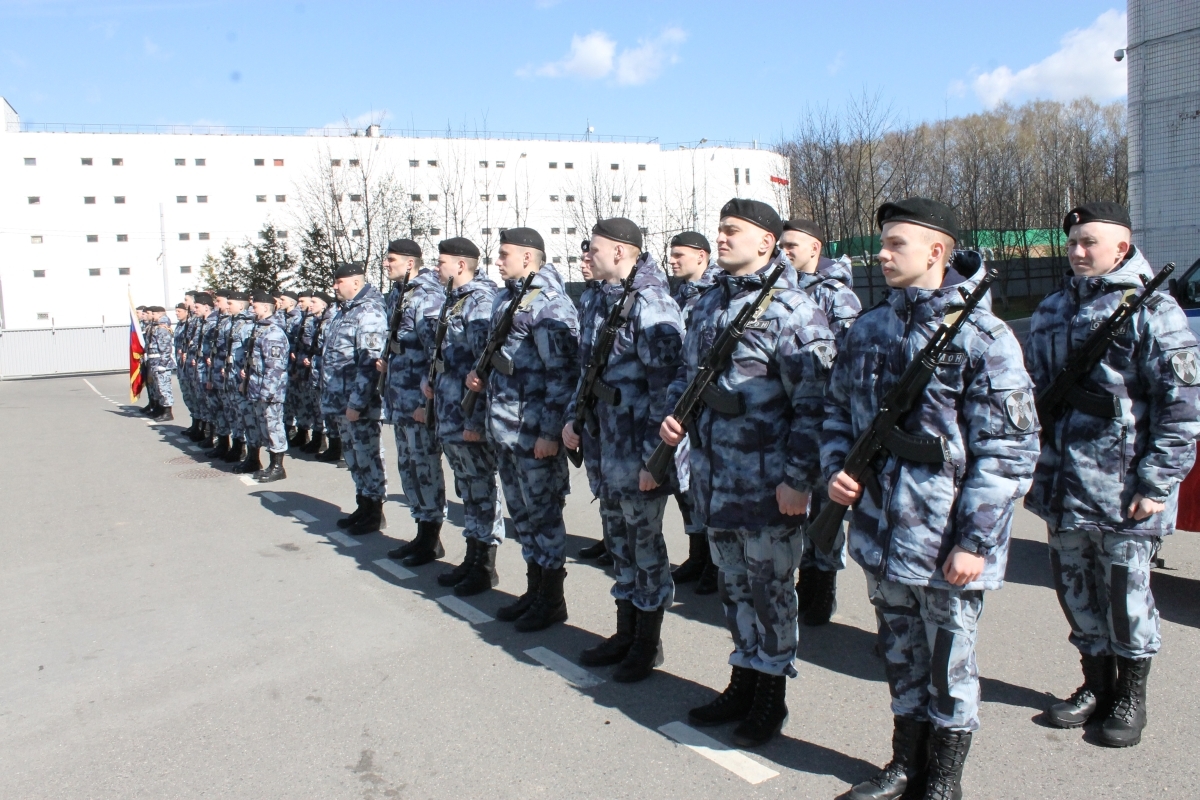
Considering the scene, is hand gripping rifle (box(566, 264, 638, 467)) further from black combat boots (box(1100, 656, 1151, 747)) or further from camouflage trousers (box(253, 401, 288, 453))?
camouflage trousers (box(253, 401, 288, 453))

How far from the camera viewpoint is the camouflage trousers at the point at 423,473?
6.49 metres

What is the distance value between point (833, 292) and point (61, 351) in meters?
40.2

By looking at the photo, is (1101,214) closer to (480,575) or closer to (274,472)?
(480,575)

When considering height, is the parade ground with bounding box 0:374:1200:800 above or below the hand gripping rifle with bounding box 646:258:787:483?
below

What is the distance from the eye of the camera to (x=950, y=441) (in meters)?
2.89

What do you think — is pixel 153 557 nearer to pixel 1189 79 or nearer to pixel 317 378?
pixel 317 378

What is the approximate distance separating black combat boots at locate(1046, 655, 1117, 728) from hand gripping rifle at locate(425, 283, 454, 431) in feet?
12.8

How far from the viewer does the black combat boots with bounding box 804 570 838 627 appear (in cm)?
494

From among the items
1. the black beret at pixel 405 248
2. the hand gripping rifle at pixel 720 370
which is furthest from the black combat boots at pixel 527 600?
the black beret at pixel 405 248

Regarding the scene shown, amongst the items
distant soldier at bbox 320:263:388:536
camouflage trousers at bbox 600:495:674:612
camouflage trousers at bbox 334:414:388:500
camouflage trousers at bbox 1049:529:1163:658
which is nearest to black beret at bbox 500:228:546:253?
camouflage trousers at bbox 600:495:674:612

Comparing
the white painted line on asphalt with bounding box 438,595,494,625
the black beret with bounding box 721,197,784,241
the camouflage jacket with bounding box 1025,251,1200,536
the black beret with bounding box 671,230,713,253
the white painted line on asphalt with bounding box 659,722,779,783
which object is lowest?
the white painted line on asphalt with bounding box 659,722,779,783

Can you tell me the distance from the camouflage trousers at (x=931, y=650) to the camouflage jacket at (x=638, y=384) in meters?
1.39

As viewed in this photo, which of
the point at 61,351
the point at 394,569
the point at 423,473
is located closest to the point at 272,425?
the point at 423,473

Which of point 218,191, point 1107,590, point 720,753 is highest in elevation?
point 218,191
